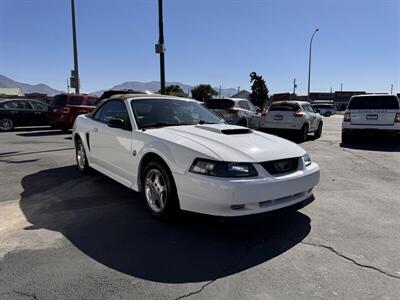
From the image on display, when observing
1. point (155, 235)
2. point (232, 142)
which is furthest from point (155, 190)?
point (232, 142)

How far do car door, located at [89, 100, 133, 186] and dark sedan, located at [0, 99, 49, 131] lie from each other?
37.2ft

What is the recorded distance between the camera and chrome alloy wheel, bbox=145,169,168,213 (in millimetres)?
4270

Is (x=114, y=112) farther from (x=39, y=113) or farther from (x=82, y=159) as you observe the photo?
(x=39, y=113)

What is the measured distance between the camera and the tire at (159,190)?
161 inches

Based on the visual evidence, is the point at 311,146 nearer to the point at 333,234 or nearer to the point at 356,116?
the point at 356,116

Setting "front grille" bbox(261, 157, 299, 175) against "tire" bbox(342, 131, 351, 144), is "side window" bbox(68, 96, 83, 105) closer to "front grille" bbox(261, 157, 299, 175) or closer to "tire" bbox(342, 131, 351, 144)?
"tire" bbox(342, 131, 351, 144)

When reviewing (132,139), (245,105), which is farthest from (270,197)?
(245,105)

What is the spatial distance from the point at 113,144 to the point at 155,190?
1.39m

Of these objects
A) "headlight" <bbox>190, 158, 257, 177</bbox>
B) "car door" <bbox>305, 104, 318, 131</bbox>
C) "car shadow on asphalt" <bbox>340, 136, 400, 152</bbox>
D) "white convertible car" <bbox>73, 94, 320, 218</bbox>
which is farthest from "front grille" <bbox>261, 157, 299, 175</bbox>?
"car door" <bbox>305, 104, 318, 131</bbox>

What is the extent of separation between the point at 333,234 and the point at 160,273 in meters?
2.10

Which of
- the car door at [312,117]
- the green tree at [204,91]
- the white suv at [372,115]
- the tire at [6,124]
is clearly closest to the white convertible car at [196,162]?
the white suv at [372,115]

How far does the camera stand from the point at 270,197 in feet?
12.2

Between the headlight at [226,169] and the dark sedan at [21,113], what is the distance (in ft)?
47.5

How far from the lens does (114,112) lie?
576 cm
